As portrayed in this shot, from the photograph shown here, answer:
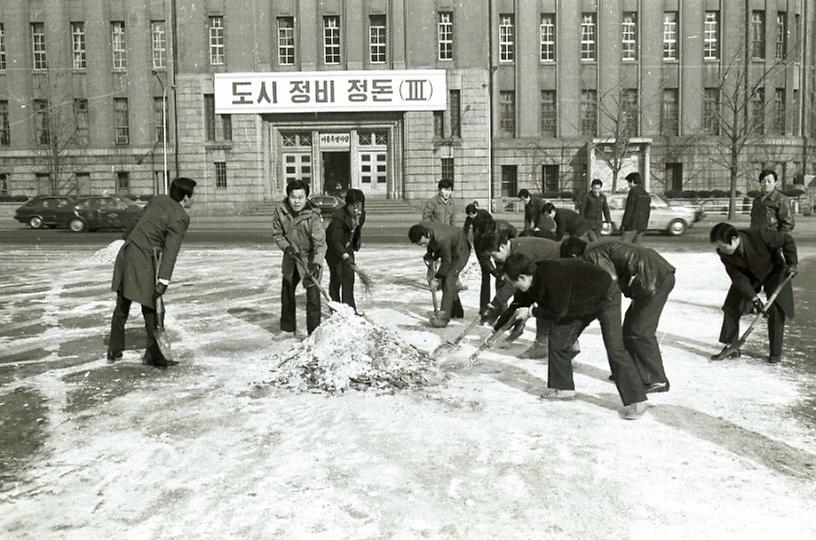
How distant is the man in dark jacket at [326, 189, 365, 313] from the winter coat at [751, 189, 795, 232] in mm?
4549

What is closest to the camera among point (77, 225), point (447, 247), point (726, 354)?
point (726, 354)

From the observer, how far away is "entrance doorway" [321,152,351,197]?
141 ft

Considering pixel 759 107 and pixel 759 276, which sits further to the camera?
pixel 759 107

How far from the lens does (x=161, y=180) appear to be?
4372 centimetres

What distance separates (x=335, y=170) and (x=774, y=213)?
3563cm

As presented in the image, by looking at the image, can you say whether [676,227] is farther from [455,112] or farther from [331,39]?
[331,39]

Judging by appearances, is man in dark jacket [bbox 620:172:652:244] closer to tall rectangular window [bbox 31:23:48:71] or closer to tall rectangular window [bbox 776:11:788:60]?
tall rectangular window [bbox 776:11:788:60]

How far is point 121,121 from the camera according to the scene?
145 feet

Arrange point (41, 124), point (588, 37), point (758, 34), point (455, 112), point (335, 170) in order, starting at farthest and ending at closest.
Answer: point (758, 34)
point (41, 124)
point (588, 37)
point (335, 170)
point (455, 112)

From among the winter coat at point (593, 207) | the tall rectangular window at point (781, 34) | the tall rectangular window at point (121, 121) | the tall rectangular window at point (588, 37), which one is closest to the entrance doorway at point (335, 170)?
the tall rectangular window at point (121, 121)

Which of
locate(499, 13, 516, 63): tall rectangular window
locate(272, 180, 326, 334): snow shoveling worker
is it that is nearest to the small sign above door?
locate(499, 13, 516, 63): tall rectangular window

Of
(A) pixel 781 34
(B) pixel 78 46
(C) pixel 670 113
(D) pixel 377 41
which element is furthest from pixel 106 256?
(A) pixel 781 34

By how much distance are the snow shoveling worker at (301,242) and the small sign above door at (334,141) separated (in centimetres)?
3384

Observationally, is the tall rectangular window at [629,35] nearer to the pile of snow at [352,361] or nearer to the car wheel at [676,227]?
the car wheel at [676,227]
